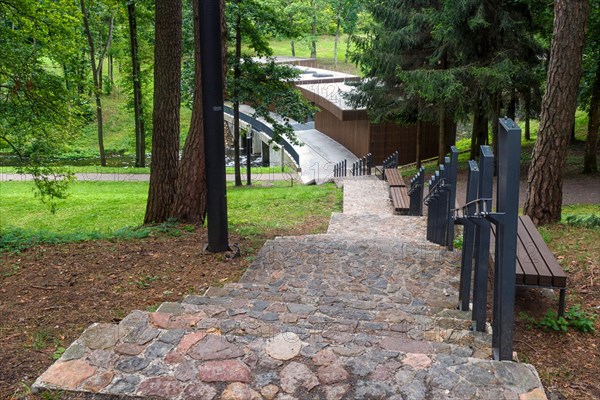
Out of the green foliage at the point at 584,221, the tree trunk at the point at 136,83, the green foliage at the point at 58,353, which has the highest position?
the tree trunk at the point at 136,83

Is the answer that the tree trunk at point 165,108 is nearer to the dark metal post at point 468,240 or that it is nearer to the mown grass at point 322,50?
the dark metal post at point 468,240

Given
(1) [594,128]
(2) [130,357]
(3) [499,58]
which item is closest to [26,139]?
(2) [130,357]

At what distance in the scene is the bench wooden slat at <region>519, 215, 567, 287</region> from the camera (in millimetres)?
4285

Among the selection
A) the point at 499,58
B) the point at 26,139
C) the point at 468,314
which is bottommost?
the point at 468,314

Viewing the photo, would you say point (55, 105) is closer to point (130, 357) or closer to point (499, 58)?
point (130, 357)

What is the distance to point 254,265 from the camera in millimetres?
6160

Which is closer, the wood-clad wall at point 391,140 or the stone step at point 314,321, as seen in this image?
the stone step at point 314,321

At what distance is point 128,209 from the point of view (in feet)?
46.8

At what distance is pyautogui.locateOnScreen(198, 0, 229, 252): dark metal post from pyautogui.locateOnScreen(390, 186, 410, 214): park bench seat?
23.5ft

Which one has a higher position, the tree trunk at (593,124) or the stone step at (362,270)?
the tree trunk at (593,124)

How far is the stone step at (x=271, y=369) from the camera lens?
271cm

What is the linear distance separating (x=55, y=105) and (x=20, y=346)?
7528mm

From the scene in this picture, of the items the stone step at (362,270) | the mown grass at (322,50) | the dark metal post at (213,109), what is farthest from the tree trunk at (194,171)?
the mown grass at (322,50)

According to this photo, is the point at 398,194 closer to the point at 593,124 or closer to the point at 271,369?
the point at 593,124
